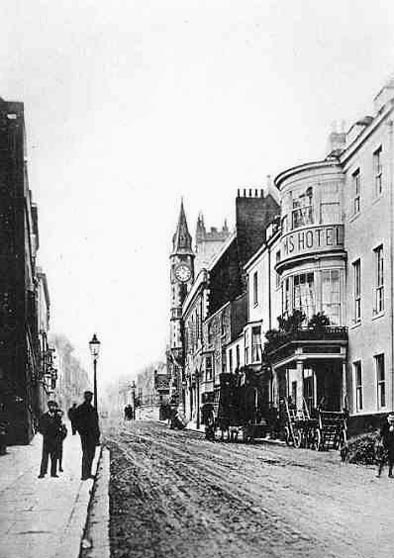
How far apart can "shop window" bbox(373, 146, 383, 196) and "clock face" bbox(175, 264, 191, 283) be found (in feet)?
233

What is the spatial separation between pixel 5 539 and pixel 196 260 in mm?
85990

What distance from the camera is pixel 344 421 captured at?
23.2 metres

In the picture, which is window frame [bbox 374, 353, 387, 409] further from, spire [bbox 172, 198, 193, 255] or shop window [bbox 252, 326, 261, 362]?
spire [bbox 172, 198, 193, 255]

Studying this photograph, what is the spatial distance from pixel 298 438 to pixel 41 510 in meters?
16.2

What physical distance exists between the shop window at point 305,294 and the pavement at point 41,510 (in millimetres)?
13372

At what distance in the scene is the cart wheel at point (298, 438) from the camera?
81.2 ft

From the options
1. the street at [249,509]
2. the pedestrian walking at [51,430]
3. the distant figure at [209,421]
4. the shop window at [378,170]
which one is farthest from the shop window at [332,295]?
the pedestrian walking at [51,430]

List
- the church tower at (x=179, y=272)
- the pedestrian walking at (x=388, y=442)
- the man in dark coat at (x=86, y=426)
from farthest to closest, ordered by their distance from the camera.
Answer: the church tower at (x=179, y=272) → the pedestrian walking at (x=388, y=442) → the man in dark coat at (x=86, y=426)

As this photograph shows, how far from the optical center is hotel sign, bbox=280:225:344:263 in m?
27.7

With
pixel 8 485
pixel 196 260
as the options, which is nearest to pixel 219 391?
pixel 8 485

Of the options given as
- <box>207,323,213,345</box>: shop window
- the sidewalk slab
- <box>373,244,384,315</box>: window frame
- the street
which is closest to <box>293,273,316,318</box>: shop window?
<box>373,244,384,315</box>: window frame

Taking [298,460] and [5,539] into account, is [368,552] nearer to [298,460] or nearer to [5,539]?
[5,539]

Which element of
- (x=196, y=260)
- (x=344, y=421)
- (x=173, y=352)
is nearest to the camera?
(x=344, y=421)

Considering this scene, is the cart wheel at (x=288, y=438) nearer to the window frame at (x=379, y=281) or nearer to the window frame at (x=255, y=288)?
the window frame at (x=379, y=281)
